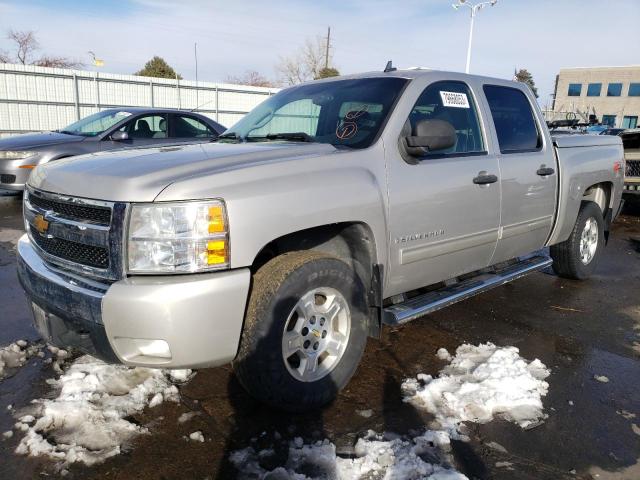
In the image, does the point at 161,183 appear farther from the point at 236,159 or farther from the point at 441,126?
the point at 441,126

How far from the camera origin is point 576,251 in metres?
5.27

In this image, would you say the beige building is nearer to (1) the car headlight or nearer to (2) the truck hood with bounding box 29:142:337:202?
(2) the truck hood with bounding box 29:142:337:202

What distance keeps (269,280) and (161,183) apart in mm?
697

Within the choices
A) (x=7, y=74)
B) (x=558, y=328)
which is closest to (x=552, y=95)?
(x=7, y=74)

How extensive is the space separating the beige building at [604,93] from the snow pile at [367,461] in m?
60.1

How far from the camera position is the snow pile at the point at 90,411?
2.45 m

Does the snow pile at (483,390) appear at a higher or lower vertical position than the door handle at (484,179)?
lower

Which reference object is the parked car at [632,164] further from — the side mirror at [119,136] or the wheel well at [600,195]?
the side mirror at [119,136]

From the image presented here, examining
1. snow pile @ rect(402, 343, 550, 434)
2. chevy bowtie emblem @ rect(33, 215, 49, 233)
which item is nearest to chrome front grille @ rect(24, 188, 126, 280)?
chevy bowtie emblem @ rect(33, 215, 49, 233)

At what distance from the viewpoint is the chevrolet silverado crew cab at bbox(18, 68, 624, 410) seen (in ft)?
7.55

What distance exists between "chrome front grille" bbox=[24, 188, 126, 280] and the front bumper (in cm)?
9

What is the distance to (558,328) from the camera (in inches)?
167

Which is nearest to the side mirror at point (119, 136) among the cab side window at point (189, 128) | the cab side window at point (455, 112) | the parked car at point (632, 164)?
the cab side window at point (189, 128)

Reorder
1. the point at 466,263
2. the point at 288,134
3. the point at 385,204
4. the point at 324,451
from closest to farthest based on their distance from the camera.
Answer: the point at 324,451, the point at 385,204, the point at 288,134, the point at 466,263
